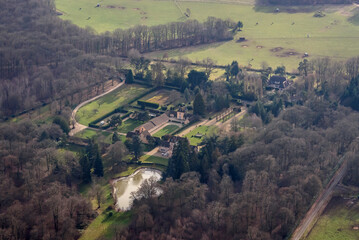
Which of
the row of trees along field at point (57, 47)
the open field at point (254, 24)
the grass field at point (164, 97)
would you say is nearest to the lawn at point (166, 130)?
the grass field at point (164, 97)

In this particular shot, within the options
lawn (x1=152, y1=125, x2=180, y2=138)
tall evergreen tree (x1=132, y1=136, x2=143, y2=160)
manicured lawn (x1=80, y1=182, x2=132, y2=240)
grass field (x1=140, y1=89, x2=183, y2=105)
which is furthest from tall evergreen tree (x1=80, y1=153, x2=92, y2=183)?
grass field (x1=140, y1=89, x2=183, y2=105)

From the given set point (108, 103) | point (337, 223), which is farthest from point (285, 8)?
point (337, 223)

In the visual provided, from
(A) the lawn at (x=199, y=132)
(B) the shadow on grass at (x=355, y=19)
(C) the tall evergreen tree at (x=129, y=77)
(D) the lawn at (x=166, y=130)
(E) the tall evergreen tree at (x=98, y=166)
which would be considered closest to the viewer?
(E) the tall evergreen tree at (x=98, y=166)

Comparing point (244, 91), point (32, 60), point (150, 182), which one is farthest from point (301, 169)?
point (32, 60)

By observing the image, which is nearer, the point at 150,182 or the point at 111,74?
the point at 150,182

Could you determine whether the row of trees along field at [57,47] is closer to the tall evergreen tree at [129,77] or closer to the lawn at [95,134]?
the tall evergreen tree at [129,77]

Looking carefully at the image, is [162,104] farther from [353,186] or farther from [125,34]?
[353,186]

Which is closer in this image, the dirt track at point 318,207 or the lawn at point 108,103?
the dirt track at point 318,207
